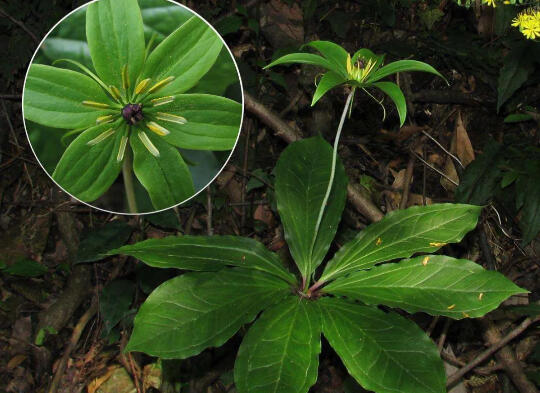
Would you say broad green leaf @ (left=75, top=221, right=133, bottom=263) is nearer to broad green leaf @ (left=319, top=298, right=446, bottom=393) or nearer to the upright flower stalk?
broad green leaf @ (left=319, top=298, right=446, bottom=393)

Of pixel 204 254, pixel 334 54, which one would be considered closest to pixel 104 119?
pixel 204 254

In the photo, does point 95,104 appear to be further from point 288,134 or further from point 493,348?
point 493,348

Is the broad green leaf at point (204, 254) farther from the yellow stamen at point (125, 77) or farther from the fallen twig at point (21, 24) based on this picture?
Result: the fallen twig at point (21, 24)

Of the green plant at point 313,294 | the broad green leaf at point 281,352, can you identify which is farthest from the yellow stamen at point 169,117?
the broad green leaf at point 281,352

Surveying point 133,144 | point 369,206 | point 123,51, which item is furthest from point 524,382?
point 123,51

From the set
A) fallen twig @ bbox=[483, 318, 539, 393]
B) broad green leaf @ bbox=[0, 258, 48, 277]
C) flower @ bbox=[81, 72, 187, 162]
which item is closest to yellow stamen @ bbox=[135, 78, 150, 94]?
flower @ bbox=[81, 72, 187, 162]

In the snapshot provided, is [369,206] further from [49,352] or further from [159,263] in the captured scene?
[49,352]
